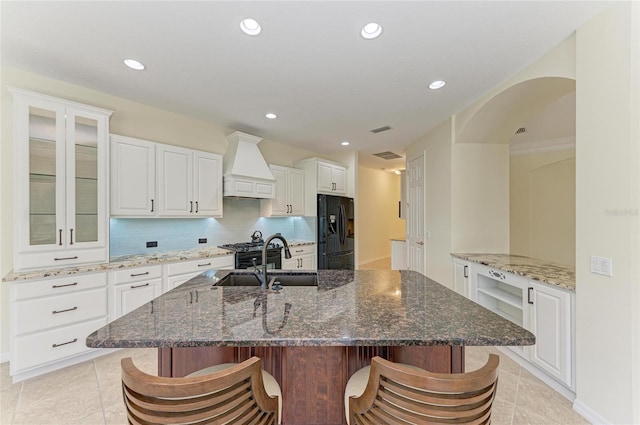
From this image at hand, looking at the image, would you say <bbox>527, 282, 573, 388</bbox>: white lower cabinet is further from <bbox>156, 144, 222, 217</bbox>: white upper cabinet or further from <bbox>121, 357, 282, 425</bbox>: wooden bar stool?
<bbox>156, 144, 222, 217</bbox>: white upper cabinet

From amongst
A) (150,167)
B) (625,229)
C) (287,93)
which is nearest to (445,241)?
(625,229)

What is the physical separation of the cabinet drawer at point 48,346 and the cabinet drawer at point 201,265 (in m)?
0.77

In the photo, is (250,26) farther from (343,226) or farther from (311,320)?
(343,226)

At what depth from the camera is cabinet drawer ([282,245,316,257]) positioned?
4.38 meters

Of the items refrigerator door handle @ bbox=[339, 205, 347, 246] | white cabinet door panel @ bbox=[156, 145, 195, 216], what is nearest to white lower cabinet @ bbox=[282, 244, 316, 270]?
refrigerator door handle @ bbox=[339, 205, 347, 246]

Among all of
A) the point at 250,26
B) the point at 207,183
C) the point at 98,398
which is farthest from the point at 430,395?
the point at 207,183

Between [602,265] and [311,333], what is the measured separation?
201 centimetres

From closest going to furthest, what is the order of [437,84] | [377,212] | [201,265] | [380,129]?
1. [437,84]
2. [201,265]
3. [380,129]
4. [377,212]

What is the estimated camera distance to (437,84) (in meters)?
2.65

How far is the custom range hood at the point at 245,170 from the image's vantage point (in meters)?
3.75

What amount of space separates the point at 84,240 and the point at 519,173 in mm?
6509

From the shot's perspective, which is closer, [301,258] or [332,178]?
[301,258]

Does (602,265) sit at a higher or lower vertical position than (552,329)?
higher

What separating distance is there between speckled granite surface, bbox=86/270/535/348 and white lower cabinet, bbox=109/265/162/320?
154 centimetres
